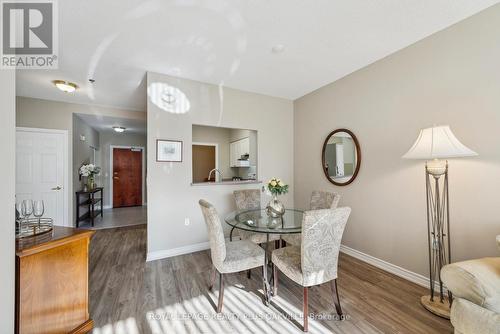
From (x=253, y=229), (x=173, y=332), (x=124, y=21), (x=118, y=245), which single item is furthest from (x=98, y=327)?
(x=124, y=21)

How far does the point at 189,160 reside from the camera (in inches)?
125

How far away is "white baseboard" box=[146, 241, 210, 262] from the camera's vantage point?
2863 mm

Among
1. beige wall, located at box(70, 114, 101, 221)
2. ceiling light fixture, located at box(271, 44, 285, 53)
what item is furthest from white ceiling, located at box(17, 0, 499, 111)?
beige wall, located at box(70, 114, 101, 221)

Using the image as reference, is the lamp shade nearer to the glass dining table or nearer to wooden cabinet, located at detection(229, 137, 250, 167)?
the glass dining table

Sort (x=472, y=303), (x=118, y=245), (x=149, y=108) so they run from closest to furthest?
(x=472, y=303), (x=149, y=108), (x=118, y=245)

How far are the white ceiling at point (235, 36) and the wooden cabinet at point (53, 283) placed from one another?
1884mm

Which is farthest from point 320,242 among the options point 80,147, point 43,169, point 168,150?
point 80,147

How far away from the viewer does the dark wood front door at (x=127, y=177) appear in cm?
→ 684

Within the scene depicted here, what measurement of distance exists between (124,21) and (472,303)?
335 cm

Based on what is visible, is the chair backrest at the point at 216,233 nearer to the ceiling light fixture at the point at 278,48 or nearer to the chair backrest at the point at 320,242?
the chair backrest at the point at 320,242

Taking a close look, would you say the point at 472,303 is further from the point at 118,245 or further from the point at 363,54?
the point at 118,245

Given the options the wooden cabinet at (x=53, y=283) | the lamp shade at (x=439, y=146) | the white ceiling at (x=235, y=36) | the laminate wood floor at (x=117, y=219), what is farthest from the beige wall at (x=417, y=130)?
the laminate wood floor at (x=117, y=219)

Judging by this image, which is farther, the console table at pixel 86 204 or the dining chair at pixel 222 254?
the console table at pixel 86 204

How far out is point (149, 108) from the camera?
9.48ft
